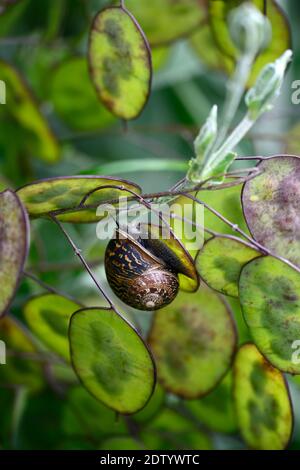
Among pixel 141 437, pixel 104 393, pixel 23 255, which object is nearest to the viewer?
pixel 23 255

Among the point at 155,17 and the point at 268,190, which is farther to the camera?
the point at 155,17

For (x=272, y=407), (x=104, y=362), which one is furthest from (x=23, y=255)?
(x=272, y=407)

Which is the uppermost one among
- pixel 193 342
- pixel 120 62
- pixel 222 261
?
pixel 120 62

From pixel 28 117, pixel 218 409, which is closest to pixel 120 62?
pixel 28 117

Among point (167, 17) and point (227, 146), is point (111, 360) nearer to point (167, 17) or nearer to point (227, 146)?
point (227, 146)

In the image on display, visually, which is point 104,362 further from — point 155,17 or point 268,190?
point 155,17

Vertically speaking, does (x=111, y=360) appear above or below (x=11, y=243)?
below

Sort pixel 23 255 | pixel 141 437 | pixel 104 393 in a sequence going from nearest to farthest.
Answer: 1. pixel 23 255
2. pixel 104 393
3. pixel 141 437
